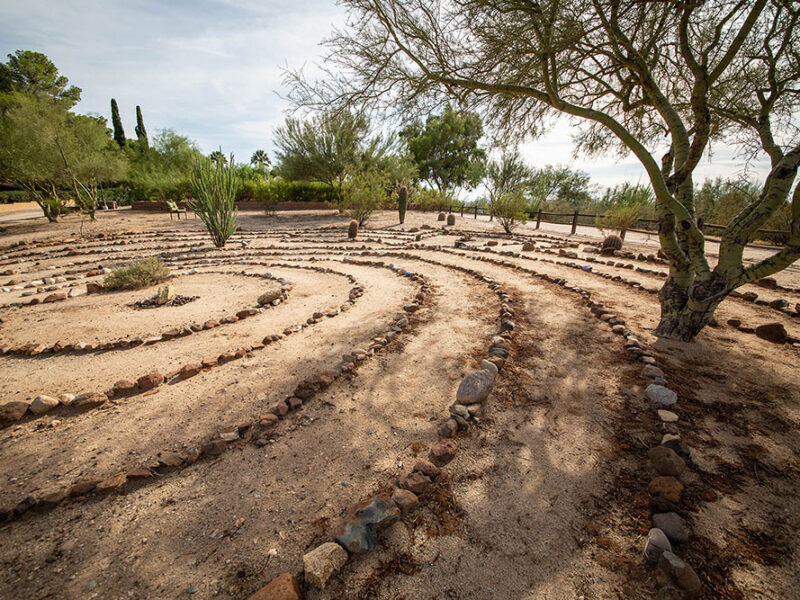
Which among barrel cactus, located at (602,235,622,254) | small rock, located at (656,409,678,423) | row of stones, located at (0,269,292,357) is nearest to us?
small rock, located at (656,409,678,423)

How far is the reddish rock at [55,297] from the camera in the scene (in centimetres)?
613

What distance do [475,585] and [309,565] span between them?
2.65 feet

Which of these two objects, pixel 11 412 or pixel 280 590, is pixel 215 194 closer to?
pixel 11 412

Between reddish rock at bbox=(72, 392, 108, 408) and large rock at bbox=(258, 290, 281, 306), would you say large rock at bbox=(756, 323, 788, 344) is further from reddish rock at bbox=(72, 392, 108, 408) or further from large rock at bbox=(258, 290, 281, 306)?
reddish rock at bbox=(72, 392, 108, 408)

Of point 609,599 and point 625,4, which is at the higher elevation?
point 625,4

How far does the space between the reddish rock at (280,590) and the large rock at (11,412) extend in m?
2.98

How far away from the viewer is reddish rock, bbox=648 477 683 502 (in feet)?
6.53

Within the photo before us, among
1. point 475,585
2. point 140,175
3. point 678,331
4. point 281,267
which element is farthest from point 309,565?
point 140,175

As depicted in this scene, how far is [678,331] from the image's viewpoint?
4.38 meters

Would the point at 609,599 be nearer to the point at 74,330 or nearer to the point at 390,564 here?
the point at 390,564

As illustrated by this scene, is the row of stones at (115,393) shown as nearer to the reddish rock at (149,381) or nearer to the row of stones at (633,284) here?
the reddish rock at (149,381)

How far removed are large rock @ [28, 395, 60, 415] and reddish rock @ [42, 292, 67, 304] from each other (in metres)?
4.49

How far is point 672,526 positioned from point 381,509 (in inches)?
62.2

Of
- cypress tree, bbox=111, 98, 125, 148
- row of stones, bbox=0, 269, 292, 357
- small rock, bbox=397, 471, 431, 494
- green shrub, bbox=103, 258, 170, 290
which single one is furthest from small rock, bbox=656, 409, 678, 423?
cypress tree, bbox=111, 98, 125, 148
